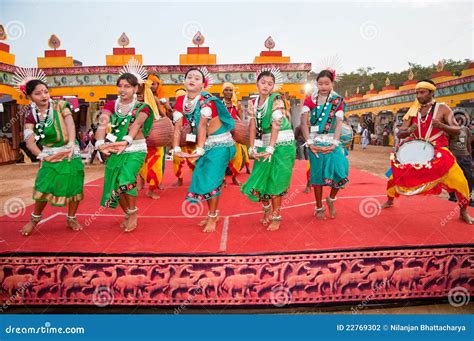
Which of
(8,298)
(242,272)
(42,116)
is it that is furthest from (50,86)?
(242,272)

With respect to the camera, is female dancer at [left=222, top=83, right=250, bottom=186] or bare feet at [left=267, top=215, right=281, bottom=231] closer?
bare feet at [left=267, top=215, right=281, bottom=231]

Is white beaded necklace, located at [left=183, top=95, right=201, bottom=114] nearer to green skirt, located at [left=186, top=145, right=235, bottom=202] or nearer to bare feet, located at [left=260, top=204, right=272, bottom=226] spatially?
green skirt, located at [left=186, top=145, right=235, bottom=202]

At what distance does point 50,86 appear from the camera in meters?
12.6

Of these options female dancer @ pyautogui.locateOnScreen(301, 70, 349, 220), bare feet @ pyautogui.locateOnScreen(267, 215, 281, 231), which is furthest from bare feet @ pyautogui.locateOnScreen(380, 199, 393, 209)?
bare feet @ pyautogui.locateOnScreen(267, 215, 281, 231)

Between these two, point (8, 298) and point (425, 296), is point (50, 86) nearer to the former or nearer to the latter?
Answer: point (8, 298)

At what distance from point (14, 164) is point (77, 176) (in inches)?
465

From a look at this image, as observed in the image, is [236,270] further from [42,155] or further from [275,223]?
[42,155]

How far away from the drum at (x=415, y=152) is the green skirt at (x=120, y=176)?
2766 millimetres

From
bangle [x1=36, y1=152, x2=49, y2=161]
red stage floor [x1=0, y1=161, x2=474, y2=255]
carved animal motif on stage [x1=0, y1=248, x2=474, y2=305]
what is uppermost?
bangle [x1=36, y1=152, x2=49, y2=161]

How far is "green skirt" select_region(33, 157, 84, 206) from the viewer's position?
312 cm

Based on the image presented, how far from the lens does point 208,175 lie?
3.24 meters

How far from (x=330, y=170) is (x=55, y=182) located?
2.74m

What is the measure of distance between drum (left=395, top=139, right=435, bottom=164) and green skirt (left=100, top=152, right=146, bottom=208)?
9.07 feet

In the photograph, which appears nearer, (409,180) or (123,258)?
(123,258)
